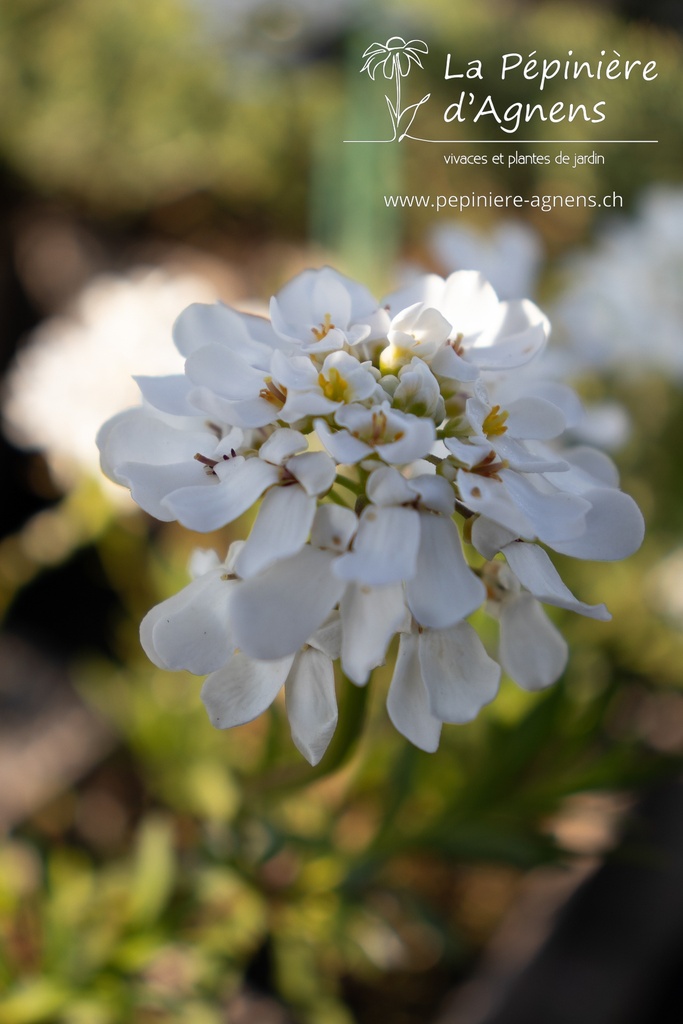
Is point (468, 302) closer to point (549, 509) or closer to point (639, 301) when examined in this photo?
point (549, 509)

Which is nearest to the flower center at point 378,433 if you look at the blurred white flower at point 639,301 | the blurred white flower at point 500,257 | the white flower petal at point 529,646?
the white flower petal at point 529,646

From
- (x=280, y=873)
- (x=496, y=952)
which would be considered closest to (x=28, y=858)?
(x=280, y=873)

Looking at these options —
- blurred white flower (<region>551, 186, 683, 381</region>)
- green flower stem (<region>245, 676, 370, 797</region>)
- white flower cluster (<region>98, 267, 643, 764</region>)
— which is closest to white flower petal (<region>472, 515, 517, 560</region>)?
white flower cluster (<region>98, 267, 643, 764</region>)

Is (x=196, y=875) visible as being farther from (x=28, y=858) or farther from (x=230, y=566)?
(x=230, y=566)

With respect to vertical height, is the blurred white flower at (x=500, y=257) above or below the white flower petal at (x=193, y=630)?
above

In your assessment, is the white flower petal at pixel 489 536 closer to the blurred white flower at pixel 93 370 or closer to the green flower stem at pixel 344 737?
the green flower stem at pixel 344 737
